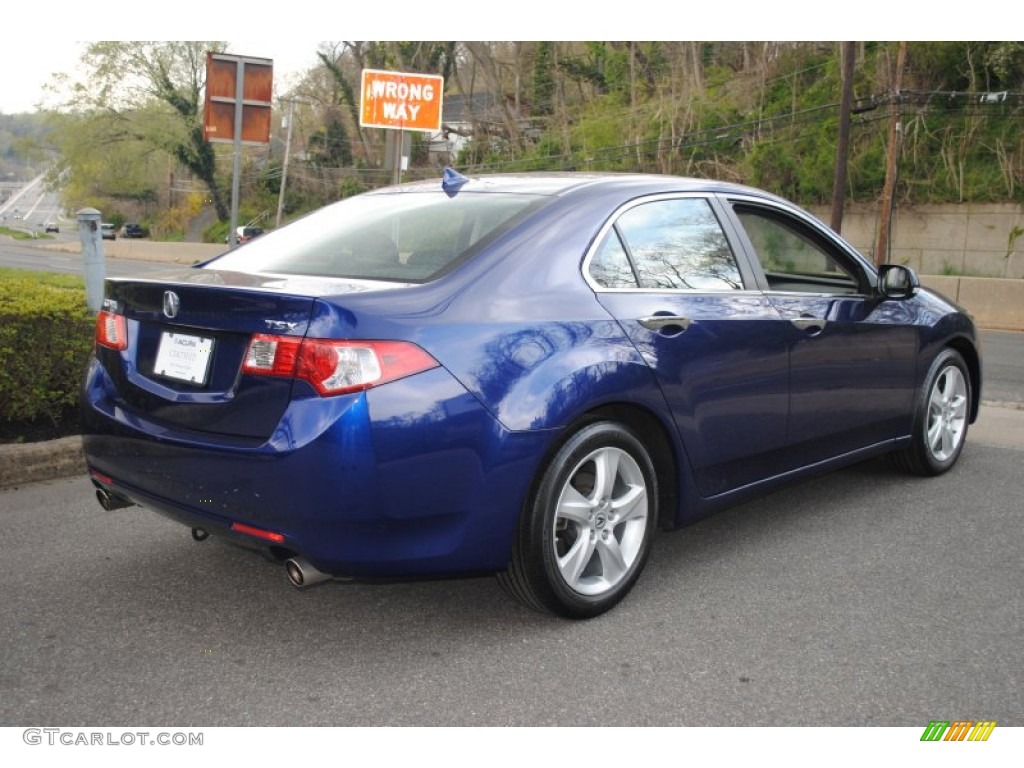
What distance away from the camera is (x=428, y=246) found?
3.45 m

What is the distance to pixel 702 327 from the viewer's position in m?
3.73

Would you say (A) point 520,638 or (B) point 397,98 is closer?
(A) point 520,638

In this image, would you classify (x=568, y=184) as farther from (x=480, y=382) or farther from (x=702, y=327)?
(x=480, y=382)

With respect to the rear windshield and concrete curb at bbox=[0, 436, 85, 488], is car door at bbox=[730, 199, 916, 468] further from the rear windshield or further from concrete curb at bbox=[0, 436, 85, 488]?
concrete curb at bbox=[0, 436, 85, 488]

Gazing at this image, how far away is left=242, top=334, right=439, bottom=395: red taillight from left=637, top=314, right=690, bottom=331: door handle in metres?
0.96

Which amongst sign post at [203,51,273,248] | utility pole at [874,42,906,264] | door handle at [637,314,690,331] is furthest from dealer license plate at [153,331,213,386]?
utility pole at [874,42,906,264]

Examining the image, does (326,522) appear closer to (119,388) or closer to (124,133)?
(119,388)

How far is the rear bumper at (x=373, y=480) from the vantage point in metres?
2.79

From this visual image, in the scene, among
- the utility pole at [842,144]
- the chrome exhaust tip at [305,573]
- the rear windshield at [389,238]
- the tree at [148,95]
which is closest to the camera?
the chrome exhaust tip at [305,573]

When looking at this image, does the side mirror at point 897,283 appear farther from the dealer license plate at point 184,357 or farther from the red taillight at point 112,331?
the red taillight at point 112,331

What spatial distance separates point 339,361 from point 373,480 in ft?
1.17

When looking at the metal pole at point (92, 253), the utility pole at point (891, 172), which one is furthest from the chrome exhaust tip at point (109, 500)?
the utility pole at point (891, 172)
